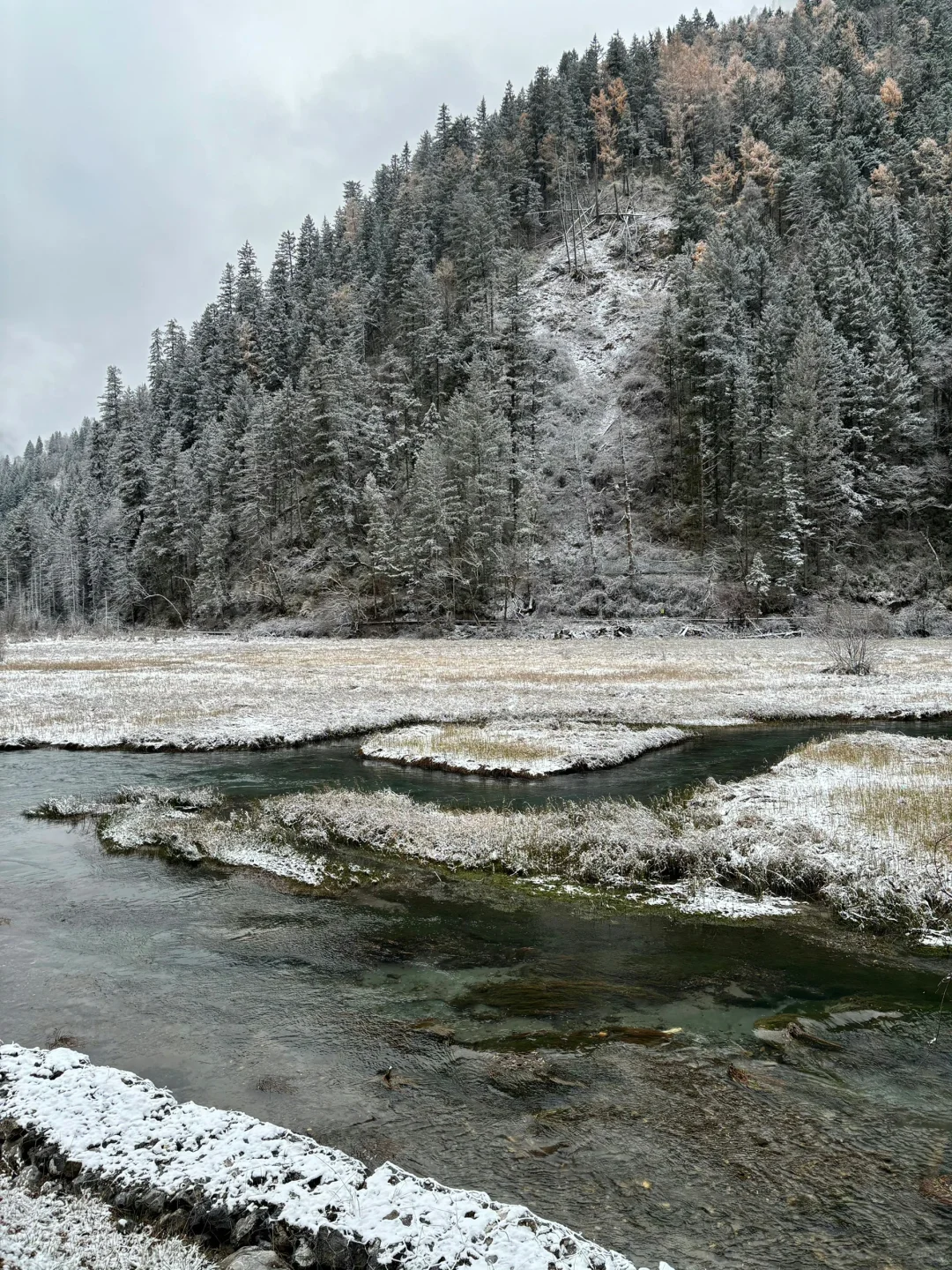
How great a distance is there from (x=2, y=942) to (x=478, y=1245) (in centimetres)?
786

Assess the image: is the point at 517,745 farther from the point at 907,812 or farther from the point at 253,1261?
the point at 253,1261

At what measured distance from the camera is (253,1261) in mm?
4324

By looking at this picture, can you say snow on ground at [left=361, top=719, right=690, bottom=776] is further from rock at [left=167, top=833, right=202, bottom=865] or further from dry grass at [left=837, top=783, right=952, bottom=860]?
rock at [left=167, top=833, right=202, bottom=865]

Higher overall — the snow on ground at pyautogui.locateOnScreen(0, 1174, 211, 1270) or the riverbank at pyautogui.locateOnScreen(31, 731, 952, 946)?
the snow on ground at pyautogui.locateOnScreen(0, 1174, 211, 1270)

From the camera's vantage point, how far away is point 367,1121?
580cm

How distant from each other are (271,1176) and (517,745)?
16045 mm

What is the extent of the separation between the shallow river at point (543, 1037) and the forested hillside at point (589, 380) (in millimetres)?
58230

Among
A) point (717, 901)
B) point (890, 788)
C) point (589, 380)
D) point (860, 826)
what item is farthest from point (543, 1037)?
point (589, 380)

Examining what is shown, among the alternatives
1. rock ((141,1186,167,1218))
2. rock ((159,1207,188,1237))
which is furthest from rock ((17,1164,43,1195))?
rock ((159,1207,188,1237))

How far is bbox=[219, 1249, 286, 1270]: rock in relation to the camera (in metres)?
4.29

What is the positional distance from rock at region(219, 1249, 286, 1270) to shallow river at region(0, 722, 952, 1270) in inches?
45.4

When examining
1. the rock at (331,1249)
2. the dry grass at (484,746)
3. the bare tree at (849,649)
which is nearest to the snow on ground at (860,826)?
the dry grass at (484,746)

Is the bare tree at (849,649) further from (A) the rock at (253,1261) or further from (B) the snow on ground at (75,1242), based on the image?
(B) the snow on ground at (75,1242)

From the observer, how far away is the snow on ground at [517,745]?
1908 centimetres
